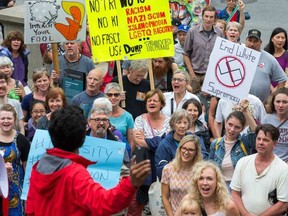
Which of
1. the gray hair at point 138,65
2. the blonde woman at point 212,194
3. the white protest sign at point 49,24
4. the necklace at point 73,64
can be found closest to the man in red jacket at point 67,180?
the blonde woman at point 212,194

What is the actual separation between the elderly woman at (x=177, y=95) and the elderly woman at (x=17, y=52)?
8.92ft

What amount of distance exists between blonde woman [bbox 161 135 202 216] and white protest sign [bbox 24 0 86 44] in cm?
Answer: 357

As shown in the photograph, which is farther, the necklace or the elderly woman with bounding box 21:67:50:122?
the necklace

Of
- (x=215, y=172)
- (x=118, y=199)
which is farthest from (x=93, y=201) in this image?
(x=215, y=172)

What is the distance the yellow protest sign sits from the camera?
12.0m

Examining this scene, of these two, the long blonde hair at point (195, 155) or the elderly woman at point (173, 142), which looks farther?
the elderly woman at point (173, 142)

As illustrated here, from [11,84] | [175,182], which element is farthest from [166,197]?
[11,84]

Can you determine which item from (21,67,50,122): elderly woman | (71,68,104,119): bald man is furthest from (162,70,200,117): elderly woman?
(21,67,50,122): elderly woman

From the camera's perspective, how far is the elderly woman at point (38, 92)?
11.5 meters

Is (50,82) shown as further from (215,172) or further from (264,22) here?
(264,22)

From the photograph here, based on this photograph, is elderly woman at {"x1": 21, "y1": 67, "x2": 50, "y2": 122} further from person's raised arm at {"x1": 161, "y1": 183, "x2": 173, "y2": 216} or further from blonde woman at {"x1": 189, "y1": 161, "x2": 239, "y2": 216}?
blonde woman at {"x1": 189, "y1": 161, "x2": 239, "y2": 216}

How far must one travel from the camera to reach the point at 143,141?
10.4 m

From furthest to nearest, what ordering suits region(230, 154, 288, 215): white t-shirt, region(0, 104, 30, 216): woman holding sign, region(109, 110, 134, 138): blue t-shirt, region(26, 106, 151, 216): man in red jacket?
region(109, 110, 134, 138): blue t-shirt
region(0, 104, 30, 216): woman holding sign
region(230, 154, 288, 215): white t-shirt
region(26, 106, 151, 216): man in red jacket

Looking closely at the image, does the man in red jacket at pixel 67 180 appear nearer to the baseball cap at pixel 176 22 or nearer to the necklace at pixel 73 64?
the necklace at pixel 73 64
